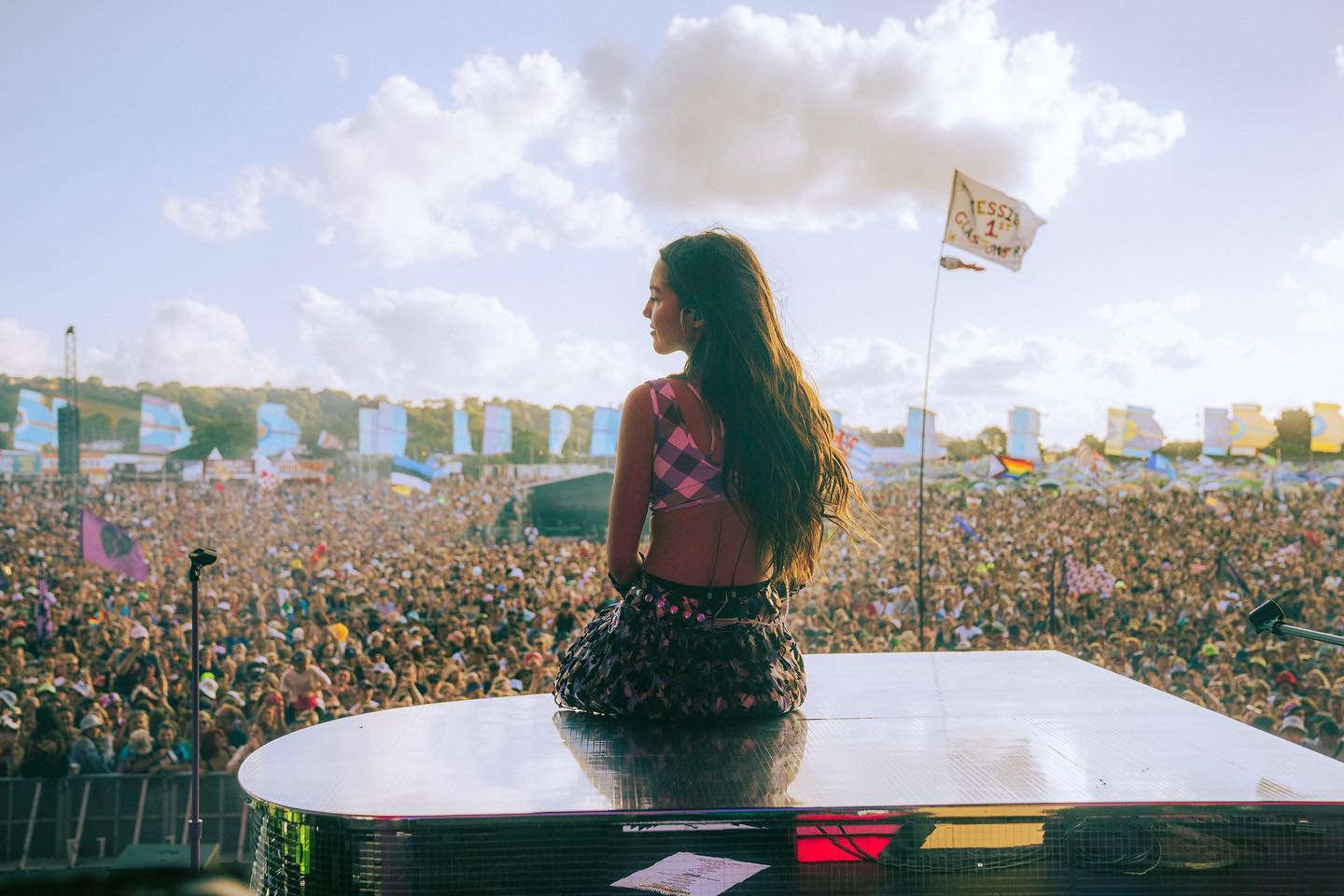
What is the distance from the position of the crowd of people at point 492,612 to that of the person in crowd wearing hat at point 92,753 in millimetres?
15

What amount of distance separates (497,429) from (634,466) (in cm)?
2658

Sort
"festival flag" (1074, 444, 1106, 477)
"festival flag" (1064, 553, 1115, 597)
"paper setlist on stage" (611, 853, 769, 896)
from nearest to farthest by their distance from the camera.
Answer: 1. "paper setlist on stage" (611, 853, 769, 896)
2. "festival flag" (1064, 553, 1115, 597)
3. "festival flag" (1074, 444, 1106, 477)

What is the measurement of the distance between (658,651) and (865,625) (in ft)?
36.5

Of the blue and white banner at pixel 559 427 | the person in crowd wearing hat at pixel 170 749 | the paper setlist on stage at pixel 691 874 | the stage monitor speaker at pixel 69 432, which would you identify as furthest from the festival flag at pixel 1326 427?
the stage monitor speaker at pixel 69 432

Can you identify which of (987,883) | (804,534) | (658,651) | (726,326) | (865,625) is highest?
(726,326)

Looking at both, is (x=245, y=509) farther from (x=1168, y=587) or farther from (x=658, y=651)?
(x=658, y=651)

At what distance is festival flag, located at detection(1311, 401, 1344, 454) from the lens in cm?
2830

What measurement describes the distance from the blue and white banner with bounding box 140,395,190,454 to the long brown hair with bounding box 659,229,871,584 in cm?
2541

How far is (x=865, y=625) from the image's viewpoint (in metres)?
12.9

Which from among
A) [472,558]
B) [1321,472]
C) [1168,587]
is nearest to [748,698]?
[1168,587]

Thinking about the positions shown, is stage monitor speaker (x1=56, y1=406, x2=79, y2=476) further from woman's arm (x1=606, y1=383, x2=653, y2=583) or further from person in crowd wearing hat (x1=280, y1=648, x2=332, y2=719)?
woman's arm (x1=606, y1=383, x2=653, y2=583)

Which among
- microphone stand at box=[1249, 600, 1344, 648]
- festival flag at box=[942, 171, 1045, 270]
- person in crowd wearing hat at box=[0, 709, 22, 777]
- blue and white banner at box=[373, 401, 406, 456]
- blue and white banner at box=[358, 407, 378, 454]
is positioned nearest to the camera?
microphone stand at box=[1249, 600, 1344, 648]

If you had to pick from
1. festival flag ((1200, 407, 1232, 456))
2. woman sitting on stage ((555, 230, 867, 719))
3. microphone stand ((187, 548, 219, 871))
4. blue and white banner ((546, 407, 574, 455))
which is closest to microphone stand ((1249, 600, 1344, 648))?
woman sitting on stage ((555, 230, 867, 719))

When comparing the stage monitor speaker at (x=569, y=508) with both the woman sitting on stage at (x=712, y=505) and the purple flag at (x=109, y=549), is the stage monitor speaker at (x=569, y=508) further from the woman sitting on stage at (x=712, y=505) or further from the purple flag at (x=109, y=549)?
the woman sitting on stage at (x=712, y=505)
